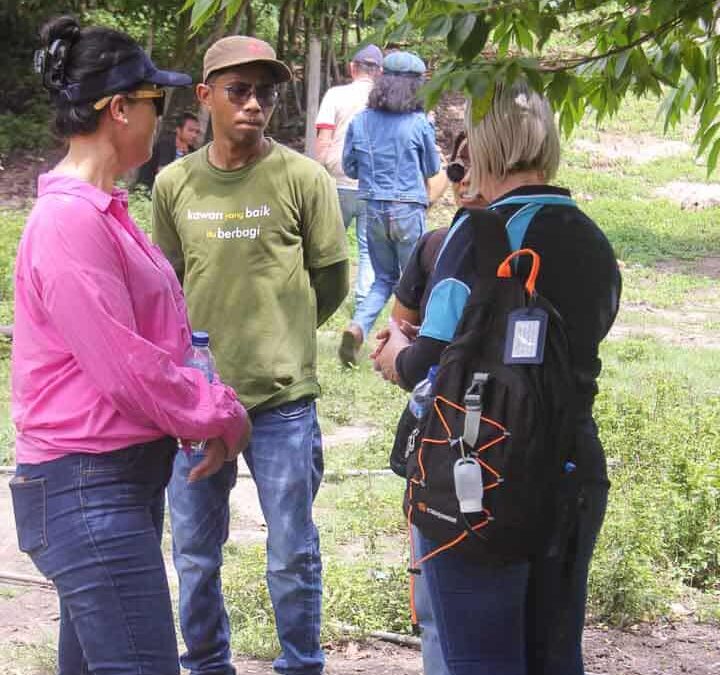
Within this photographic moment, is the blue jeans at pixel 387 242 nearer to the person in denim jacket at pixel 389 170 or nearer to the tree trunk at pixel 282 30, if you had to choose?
the person in denim jacket at pixel 389 170

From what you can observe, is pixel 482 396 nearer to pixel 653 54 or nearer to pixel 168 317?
pixel 168 317

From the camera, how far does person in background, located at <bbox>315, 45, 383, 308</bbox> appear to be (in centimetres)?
999

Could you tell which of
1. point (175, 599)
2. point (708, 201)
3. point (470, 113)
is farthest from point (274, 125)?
point (470, 113)

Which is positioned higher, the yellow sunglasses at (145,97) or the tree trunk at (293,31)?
the tree trunk at (293,31)

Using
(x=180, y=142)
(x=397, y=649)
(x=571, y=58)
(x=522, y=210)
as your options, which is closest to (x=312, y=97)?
(x=180, y=142)

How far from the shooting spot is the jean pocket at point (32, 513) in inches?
118

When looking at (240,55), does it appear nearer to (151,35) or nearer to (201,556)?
(201,556)

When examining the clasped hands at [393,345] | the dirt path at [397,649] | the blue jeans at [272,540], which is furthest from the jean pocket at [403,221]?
the clasped hands at [393,345]

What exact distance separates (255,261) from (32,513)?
1.45 metres

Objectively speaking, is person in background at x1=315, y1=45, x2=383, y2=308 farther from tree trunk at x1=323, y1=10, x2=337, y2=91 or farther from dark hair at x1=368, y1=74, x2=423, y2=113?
tree trunk at x1=323, y1=10, x2=337, y2=91

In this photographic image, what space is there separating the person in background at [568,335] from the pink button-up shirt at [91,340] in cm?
62

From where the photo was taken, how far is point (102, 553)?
2947 mm

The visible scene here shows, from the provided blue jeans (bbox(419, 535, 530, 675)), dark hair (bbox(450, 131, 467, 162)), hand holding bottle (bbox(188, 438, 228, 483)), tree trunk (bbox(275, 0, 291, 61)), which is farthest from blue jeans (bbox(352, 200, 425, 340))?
tree trunk (bbox(275, 0, 291, 61))

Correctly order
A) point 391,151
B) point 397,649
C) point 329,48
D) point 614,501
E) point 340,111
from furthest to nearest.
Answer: point 329,48, point 340,111, point 391,151, point 614,501, point 397,649
